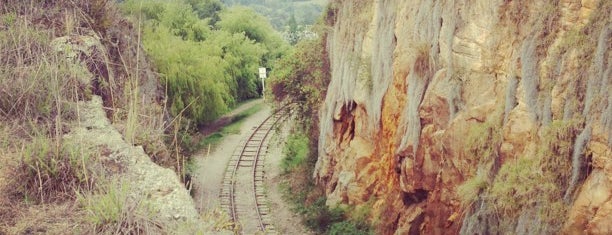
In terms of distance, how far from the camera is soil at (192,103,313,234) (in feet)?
67.1

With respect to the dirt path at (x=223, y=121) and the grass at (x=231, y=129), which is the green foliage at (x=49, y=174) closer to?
the grass at (x=231, y=129)

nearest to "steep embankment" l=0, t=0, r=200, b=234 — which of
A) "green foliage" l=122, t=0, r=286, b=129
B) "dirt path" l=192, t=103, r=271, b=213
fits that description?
"dirt path" l=192, t=103, r=271, b=213

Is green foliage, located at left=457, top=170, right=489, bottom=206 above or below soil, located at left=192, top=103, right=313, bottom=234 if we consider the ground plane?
above

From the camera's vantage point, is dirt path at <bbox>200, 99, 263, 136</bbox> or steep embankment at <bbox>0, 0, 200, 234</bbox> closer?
steep embankment at <bbox>0, 0, 200, 234</bbox>

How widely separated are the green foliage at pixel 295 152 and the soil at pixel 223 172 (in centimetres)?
37

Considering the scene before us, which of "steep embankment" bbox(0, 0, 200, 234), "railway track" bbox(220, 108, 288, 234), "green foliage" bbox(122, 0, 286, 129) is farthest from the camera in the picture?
"green foliage" bbox(122, 0, 286, 129)

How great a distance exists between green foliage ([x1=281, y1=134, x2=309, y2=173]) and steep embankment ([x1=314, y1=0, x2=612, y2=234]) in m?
6.53

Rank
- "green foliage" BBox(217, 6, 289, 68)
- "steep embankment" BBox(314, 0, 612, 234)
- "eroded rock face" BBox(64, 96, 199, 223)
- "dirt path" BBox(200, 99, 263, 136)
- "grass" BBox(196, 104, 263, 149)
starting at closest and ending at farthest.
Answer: "eroded rock face" BBox(64, 96, 199, 223) → "steep embankment" BBox(314, 0, 612, 234) → "grass" BBox(196, 104, 263, 149) → "dirt path" BBox(200, 99, 263, 136) → "green foliage" BBox(217, 6, 289, 68)

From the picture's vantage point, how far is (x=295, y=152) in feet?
91.6

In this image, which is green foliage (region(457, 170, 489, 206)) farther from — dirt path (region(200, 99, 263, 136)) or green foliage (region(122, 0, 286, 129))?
dirt path (region(200, 99, 263, 136))

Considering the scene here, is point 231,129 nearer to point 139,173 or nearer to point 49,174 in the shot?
point 139,173

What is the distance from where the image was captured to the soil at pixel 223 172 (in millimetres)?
20444

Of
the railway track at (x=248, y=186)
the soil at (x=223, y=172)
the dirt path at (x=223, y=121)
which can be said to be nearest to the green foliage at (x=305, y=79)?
the railway track at (x=248, y=186)

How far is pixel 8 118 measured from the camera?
670 centimetres
